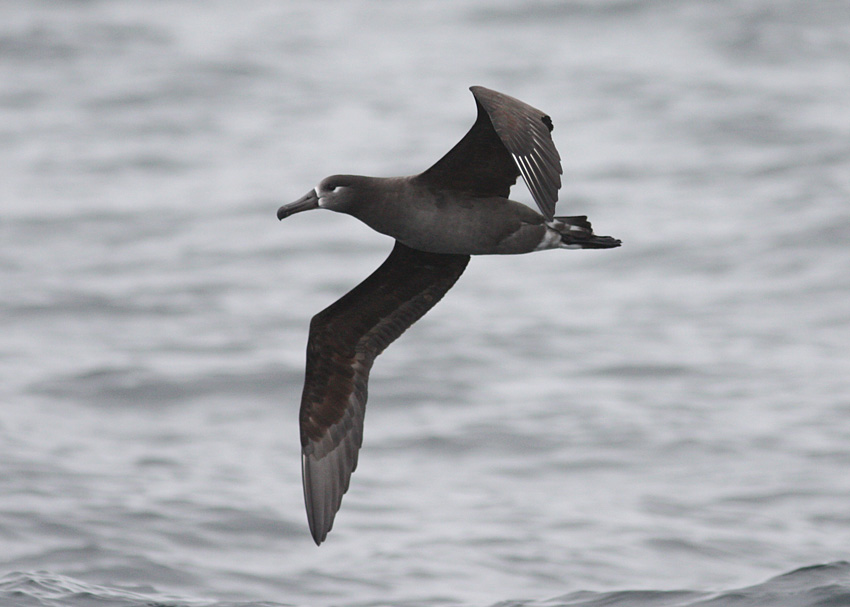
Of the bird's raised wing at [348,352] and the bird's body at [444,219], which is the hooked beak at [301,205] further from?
the bird's raised wing at [348,352]

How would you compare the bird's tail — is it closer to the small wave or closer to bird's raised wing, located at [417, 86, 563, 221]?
bird's raised wing, located at [417, 86, 563, 221]

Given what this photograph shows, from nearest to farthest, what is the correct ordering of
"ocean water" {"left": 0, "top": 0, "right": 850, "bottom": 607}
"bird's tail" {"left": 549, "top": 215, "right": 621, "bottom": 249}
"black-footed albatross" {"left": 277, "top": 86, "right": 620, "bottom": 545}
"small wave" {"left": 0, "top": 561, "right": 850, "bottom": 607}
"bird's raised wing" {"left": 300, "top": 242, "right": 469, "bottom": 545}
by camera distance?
"black-footed albatross" {"left": 277, "top": 86, "right": 620, "bottom": 545}, "bird's tail" {"left": 549, "top": 215, "right": 621, "bottom": 249}, "small wave" {"left": 0, "top": 561, "right": 850, "bottom": 607}, "bird's raised wing" {"left": 300, "top": 242, "right": 469, "bottom": 545}, "ocean water" {"left": 0, "top": 0, "right": 850, "bottom": 607}

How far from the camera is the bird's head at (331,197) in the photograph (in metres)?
8.32

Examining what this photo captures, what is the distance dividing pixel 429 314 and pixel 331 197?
9032 mm

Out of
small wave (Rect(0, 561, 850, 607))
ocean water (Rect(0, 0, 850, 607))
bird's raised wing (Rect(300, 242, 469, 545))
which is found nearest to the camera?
small wave (Rect(0, 561, 850, 607))

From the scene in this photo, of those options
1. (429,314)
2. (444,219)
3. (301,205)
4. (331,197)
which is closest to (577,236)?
(444,219)

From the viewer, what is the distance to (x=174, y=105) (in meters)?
24.7

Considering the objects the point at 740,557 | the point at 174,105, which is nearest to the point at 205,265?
the point at 174,105

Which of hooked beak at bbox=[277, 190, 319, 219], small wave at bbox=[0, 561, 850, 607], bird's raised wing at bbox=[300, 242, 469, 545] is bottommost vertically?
small wave at bbox=[0, 561, 850, 607]

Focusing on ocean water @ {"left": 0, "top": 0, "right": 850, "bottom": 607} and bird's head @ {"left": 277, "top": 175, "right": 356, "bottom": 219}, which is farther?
ocean water @ {"left": 0, "top": 0, "right": 850, "bottom": 607}

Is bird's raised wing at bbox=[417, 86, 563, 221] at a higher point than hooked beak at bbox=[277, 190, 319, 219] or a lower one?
higher

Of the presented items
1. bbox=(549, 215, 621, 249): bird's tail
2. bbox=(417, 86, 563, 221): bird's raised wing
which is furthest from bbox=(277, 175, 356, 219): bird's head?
bbox=(549, 215, 621, 249): bird's tail

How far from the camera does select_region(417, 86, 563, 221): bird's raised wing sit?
7430 millimetres

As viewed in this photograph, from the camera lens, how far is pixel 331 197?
8.38 m
